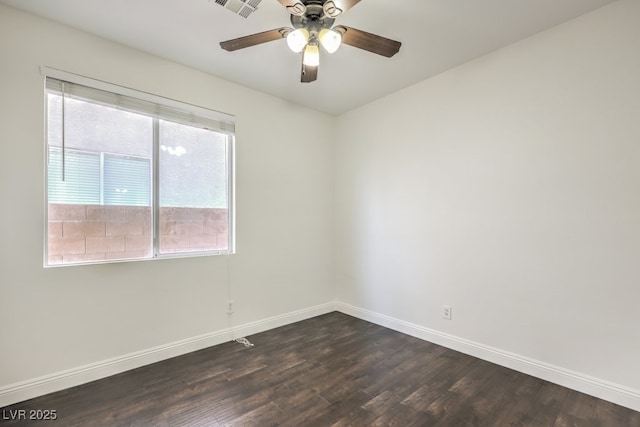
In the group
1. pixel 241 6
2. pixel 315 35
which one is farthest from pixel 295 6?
pixel 241 6

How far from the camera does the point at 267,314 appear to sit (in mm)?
3322

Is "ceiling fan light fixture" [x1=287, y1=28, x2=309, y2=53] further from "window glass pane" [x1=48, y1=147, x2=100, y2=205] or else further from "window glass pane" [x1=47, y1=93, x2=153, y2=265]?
"window glass pane" [x1=48, y1=147, x2=100, y2=205]

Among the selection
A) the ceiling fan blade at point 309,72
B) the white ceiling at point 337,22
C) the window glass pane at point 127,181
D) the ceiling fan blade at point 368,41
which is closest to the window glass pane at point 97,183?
the window glass pane at point 127,181

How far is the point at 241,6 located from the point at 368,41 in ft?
2.81

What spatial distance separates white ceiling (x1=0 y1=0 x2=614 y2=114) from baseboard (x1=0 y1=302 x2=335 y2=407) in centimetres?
259

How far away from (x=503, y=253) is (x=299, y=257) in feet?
7.16

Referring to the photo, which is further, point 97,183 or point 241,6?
point 97,183

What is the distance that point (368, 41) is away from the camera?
6.15ft

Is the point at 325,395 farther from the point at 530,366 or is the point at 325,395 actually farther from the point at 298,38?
the point at 298,38

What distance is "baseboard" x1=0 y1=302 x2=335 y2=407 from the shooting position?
1.99 m

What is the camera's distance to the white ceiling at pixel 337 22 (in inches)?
77.7

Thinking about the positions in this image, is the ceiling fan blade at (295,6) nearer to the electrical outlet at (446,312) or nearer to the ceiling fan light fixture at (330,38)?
the ceiling fan light fixture at (330,38)

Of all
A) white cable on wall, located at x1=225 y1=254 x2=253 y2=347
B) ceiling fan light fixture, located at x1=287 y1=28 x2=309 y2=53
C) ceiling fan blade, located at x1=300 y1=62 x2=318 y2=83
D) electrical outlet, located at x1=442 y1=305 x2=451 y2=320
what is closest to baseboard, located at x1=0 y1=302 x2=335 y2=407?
white cable on wall, located at x1=225 y1=254 x2=253 y2=347

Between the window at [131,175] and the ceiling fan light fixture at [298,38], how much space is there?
1.46m
